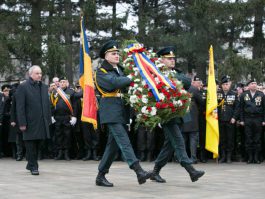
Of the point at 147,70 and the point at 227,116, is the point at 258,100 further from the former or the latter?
the point at 147,70

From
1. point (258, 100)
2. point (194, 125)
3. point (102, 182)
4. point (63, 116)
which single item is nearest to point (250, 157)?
point (258, 100)

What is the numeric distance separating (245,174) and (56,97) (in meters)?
5.75

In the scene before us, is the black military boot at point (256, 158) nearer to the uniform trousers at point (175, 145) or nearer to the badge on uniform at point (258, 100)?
the badge on uniform at point (258, 100)

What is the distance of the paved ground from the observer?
758cm

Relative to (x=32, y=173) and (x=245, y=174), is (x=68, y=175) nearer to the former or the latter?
(x=32, y=173)

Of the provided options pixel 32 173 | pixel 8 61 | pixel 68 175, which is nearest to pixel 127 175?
pixel 68 175

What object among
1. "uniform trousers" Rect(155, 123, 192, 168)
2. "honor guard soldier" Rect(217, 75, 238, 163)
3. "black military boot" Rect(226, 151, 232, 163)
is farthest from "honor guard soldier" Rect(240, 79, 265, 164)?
"uniform trousers" Rect(155, 123, 192, 168)

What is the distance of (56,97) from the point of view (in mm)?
14469

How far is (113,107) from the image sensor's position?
835 cm

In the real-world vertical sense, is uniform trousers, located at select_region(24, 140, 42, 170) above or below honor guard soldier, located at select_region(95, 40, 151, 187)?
below

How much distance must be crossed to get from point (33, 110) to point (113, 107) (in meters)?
2.57

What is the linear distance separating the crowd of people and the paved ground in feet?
1.33

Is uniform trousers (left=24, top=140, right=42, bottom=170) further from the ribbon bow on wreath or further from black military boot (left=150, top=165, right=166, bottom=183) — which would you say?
the ribbon bow on wreath

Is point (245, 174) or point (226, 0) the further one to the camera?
point (226, 0)
